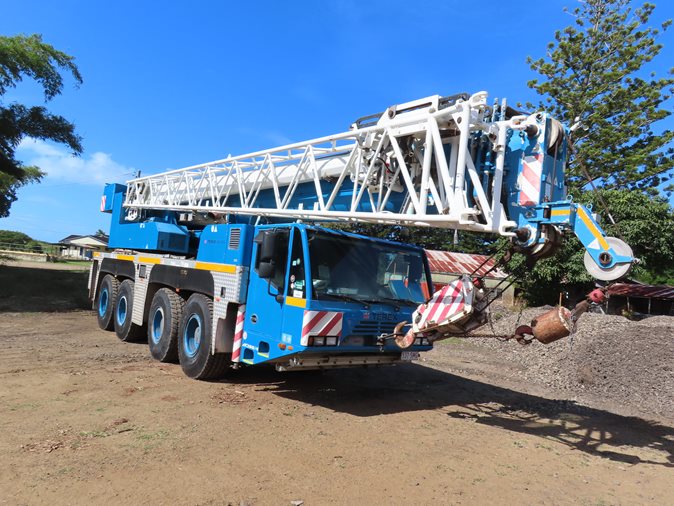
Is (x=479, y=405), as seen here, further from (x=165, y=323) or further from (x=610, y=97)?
(x=610, y=97)

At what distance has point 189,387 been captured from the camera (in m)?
6.92

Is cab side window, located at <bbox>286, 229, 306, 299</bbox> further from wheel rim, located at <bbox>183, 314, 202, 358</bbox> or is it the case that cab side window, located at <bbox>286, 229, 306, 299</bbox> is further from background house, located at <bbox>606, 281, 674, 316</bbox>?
background house, located at <bbox>606, 281, 674, 316</bbox>

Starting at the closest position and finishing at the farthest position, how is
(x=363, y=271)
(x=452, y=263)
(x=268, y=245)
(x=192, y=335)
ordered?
(x=268, y=245) < (x=363, y=271) < (x=192, y=335) < (x=452, y=263)

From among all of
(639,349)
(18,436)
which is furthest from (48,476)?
(639,349)

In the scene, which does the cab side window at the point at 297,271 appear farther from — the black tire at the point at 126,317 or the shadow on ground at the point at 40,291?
the shadow on ground at the point at 40,291

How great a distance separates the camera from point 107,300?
11.6 m

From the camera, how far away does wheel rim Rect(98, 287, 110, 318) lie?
38.7ft

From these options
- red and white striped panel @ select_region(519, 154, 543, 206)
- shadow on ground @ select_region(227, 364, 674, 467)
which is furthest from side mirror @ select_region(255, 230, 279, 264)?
red and white striped panel @ select_region(519, 154, 543, 206)

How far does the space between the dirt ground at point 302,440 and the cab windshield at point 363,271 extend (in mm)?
1533

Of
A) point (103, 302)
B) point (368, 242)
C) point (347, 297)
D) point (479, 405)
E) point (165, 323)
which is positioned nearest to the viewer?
point (347, 297)

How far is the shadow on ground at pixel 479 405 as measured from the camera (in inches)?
230

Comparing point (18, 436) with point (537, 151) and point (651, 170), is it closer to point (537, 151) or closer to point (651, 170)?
point (537, 151)

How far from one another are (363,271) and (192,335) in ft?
10.4

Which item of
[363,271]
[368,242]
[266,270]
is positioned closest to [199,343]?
[266,270]
